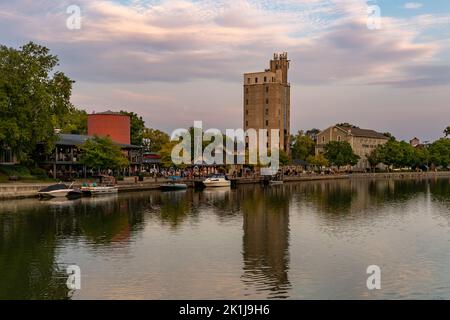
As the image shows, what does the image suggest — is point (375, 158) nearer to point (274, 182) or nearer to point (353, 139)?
point (353, 139)

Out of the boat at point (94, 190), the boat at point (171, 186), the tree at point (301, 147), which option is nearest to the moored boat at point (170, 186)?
the boat at point (171, 186)

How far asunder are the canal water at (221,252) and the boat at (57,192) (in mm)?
6866

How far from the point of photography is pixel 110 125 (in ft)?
334

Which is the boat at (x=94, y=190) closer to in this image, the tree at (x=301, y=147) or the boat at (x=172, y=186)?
the boat at (x=172, y=186)

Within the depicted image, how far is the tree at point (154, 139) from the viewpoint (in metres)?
123

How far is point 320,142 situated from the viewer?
590 feet

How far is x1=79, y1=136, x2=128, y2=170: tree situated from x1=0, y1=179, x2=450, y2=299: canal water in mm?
23835

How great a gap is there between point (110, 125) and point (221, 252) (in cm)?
7460

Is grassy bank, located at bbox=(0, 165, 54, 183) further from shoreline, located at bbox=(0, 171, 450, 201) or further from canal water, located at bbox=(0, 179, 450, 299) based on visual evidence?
canal water, located at bbox=(0, 179, 450, 299)

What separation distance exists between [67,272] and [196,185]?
68828 millimetres

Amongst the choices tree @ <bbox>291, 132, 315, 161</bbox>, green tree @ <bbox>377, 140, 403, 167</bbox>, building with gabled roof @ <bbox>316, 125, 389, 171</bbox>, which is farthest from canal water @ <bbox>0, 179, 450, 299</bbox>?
building with gabled roof @ <bbox>316, 125, 389, 171</bbox>

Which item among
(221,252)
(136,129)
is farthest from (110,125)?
(221,252)

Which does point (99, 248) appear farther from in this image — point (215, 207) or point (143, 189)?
point (143, 189)
